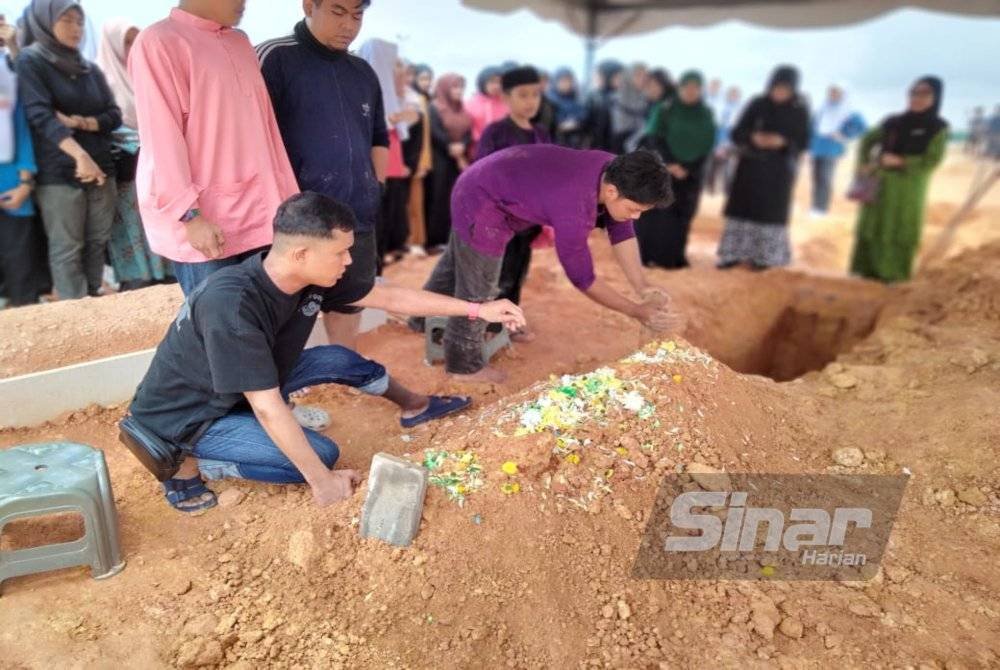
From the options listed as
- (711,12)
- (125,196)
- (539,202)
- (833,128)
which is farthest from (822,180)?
(125,196)

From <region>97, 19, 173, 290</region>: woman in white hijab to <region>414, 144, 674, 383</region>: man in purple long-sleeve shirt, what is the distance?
4.32ft

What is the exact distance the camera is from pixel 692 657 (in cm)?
173

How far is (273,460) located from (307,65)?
4.88ft

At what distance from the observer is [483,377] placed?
329 centimetres

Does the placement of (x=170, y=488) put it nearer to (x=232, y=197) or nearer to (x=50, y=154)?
(x=232, y=197)

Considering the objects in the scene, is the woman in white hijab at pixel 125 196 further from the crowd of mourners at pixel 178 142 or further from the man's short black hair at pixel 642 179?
the man's short black hair at pixel 642 179

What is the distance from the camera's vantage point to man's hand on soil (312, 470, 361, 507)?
2.08 metres

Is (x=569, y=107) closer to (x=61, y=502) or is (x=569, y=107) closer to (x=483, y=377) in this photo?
(x=483, y=377)

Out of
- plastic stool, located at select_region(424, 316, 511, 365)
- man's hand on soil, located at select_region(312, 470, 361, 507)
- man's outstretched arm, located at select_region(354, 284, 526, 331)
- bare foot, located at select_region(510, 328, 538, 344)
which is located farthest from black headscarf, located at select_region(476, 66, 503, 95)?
man's hand on soil, located at select_region(312, 470, 361, 507)

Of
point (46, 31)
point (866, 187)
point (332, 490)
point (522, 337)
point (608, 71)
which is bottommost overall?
point (522, 337)

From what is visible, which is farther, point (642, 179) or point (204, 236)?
point (642, 179)

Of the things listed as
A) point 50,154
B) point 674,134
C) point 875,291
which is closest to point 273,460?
point 50,154

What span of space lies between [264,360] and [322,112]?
1145mm

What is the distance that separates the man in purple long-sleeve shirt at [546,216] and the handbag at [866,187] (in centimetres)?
344
